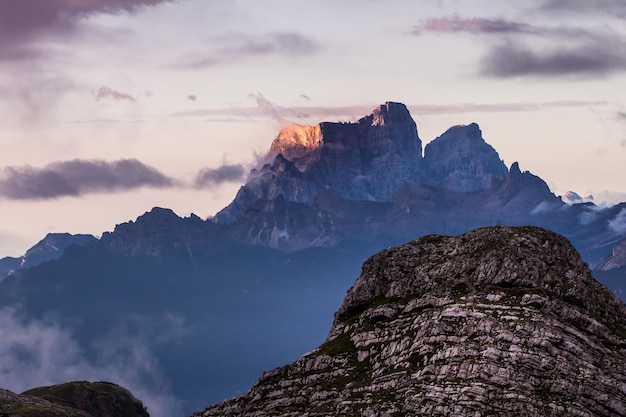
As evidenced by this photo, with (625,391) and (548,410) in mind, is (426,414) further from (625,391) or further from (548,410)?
(625,391)

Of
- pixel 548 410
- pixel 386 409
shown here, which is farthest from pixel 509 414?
pixel 386 409

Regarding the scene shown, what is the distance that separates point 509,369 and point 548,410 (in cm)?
1032

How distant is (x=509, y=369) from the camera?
7771 inches

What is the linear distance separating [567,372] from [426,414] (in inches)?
979

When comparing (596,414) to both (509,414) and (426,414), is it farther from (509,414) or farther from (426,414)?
(426,414)

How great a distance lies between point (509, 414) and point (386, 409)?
21532 millimetres

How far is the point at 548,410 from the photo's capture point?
190 metres

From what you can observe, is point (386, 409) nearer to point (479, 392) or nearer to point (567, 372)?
point (479, 392)

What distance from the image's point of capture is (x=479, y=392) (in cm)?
19375

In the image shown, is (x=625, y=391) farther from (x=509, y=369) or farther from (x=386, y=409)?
(x=386, y=409)

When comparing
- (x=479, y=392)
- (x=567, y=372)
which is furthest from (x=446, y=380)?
(x=567, y=372)

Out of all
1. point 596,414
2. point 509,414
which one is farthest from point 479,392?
point 596,414

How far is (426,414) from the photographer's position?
636ft

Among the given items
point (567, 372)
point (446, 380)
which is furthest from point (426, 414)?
point (567, 372)
